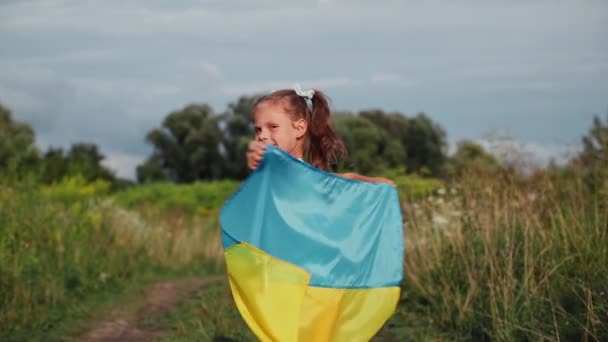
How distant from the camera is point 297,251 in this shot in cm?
411

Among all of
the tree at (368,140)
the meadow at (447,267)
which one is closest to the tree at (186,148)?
the tree at (368,140)

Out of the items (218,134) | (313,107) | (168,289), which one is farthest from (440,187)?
(218,134)

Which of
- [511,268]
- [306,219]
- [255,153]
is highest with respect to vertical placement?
[255,153]

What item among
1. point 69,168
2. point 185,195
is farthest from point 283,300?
point 185,195

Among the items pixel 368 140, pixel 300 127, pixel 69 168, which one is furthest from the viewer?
pixel 368 140

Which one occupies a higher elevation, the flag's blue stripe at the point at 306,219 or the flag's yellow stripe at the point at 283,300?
the flag's blue stripe at the point at 306,219

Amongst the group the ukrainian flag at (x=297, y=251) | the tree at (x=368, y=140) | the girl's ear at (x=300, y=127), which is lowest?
the tree at (x=368, y=140)

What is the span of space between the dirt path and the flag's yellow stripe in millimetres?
3280

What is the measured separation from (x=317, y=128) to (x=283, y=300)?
109cm

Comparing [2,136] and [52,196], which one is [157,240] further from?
[2,136]

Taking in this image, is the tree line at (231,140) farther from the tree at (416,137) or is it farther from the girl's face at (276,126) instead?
the girl's face at (276,126)

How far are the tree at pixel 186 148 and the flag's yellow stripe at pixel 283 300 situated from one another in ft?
120

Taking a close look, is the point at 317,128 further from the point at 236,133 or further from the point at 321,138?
the point at 236,133

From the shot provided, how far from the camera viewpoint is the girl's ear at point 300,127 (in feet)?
15.0
